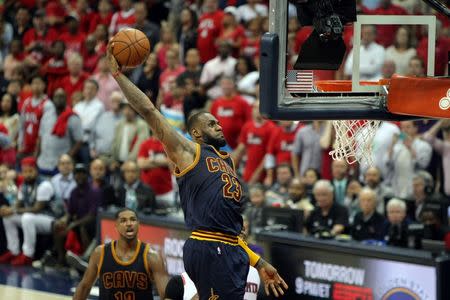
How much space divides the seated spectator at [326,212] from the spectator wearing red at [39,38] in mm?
8594

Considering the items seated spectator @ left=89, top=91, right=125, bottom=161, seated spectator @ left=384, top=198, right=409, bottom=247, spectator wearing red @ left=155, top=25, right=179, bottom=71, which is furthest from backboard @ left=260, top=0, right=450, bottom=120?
spectator wearing red @ left=155, top=25, right=179, bottom=71

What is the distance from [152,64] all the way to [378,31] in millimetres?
3746

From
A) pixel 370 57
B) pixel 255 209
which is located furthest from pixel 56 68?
pixel 255 209

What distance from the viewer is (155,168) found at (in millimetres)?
14969

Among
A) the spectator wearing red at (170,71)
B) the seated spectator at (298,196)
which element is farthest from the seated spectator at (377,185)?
the spectator wearing red at (170,71)

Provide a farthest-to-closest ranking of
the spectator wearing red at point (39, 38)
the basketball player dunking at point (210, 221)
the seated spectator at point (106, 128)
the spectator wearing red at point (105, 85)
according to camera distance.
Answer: the spectator wearing red at point (39, 38) < the spectator wearing red at point (105, 85) < the seated spectator at point (106, 128) < the basketball player dunking at point (210, 221)

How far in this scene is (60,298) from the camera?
43.7 feet

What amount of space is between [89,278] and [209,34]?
830cm

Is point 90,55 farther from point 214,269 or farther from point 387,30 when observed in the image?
point 214,269

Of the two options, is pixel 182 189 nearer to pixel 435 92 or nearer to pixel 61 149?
pixel 435 92

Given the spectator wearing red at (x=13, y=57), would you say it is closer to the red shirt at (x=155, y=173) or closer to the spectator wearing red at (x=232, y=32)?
the spectator wearing red at (x=232, y=32)

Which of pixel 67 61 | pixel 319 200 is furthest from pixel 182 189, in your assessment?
pixel 67 61

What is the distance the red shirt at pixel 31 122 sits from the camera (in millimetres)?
16703

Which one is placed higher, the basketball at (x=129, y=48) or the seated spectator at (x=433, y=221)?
the basketball at (x=129, y=48)
